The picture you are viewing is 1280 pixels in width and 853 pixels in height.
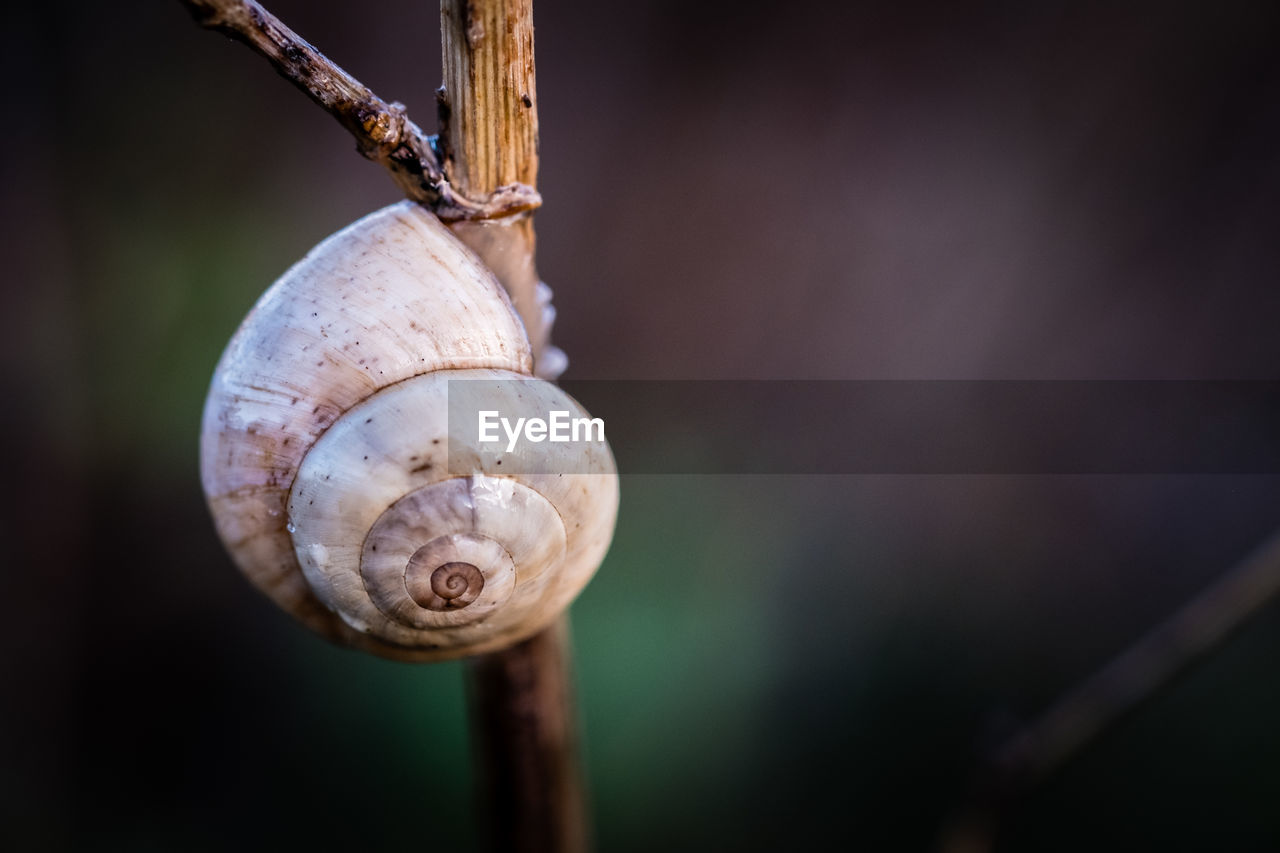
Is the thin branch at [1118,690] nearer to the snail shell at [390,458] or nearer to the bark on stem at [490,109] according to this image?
the snail shell at [390,458]

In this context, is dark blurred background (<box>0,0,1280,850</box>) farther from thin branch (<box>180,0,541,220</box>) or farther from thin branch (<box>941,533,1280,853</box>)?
thin branch (<box>180,0,541,220</box>)

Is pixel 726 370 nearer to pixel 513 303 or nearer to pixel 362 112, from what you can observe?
pixel 513 303

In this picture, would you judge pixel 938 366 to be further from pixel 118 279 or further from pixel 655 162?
pixel 118 279

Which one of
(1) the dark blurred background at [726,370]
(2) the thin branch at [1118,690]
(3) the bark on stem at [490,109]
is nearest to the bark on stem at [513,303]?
(3) the bark on stem at [490,109]

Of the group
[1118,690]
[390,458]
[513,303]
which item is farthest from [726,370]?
[390,458]

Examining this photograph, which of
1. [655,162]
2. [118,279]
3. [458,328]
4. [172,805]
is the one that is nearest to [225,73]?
[118,279]

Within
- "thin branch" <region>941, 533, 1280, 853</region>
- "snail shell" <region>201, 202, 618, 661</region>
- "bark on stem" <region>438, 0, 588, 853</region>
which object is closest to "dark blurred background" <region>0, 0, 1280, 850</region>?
"thin branch" <region>941, 533, 1280, 853</region>
